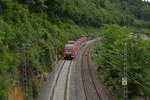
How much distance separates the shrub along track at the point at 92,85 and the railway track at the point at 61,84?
8.52 ft

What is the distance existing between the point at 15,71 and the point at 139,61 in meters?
14.8

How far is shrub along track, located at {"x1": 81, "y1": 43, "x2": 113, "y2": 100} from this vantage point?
31355mm

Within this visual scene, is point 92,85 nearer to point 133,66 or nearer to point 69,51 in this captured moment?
point 133,66

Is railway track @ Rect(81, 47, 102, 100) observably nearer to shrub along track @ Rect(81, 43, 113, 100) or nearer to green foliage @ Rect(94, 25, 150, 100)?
shrub along track @ Rect(81, 43, 113, 100)

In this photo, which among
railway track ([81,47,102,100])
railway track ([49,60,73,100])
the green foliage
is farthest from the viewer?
railway track ([81,47,102,100])

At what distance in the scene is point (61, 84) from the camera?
3575cm

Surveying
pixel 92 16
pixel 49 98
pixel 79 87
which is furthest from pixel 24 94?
pixel 92 16

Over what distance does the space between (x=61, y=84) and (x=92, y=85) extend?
4.59m

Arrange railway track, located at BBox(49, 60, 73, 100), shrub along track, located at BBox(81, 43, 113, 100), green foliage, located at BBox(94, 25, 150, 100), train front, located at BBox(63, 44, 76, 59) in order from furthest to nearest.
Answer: train front, located at BBox(63, 44, 76, 59), shrub along track, located at BBox(81, 43, 113, 100), railway track, located at BBox(49, 60, 73, 100), green foliage, located at BBox(94, 25, 150, 100)

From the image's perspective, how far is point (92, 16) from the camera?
117500mm

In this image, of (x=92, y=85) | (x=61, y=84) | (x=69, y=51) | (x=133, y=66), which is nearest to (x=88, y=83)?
(x=92, y=85)

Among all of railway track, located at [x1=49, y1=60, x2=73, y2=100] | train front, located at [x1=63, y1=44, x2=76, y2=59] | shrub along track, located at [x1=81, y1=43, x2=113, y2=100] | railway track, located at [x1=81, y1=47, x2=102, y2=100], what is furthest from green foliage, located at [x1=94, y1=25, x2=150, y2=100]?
train front, located at [x1=63, y1=44, x2=76, y2=59]

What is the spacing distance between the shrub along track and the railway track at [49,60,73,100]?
2598mm

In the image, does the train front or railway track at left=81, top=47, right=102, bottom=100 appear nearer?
railway track at left=81, top=47, right=102, bottom=100
